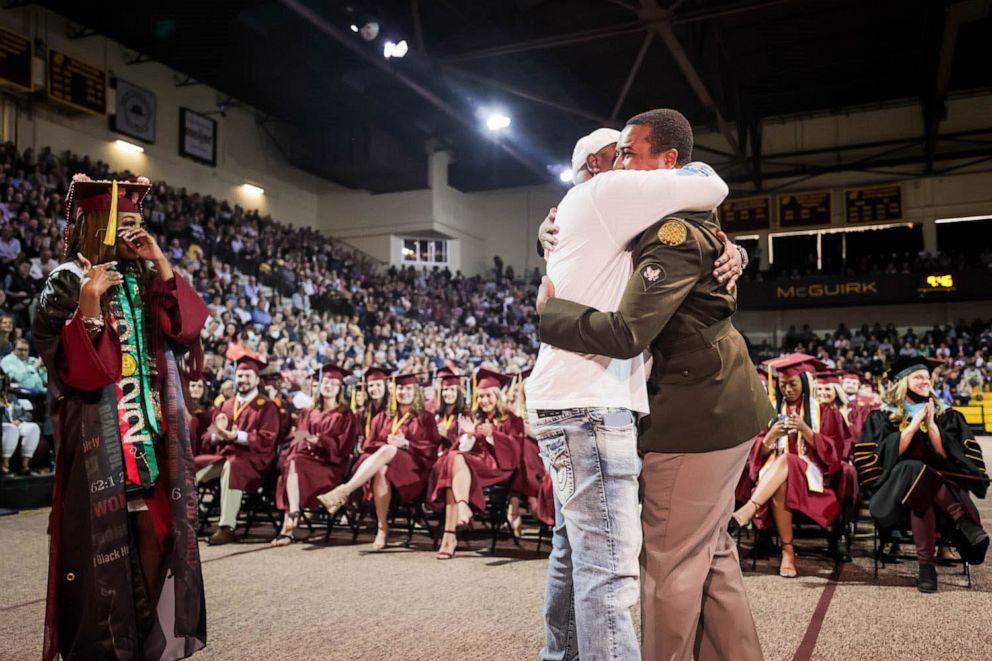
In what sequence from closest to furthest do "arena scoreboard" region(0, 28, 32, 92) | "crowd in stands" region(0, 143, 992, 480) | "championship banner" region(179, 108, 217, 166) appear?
"crowd in stands" region(0, 143, 992, 480) → "arena scoreboard" region(0, 28, 32, 92) → "championship banner" region(179, 108, 217, 166)

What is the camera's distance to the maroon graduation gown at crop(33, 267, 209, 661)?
7.86 feet

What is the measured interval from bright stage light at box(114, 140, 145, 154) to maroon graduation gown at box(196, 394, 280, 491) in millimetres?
15299

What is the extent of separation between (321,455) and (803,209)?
74.9ft

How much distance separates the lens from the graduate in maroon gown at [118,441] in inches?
94.8

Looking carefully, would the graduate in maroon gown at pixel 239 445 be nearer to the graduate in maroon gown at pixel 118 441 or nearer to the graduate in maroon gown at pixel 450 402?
the graduate in maroon gown at pixel 450 402

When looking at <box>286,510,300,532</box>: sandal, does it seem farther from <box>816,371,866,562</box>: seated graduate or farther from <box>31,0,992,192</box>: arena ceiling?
<box>31,0,992,192</box>: arena ceiling

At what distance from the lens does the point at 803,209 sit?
82.6ft

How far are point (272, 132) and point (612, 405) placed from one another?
24381 mm

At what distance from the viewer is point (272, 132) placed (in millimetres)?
24156

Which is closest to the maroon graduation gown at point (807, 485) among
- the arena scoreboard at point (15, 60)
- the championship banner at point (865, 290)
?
the arena scoreboard at point (15, 60)

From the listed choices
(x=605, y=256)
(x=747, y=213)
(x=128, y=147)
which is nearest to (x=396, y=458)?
(x=605, y=256)

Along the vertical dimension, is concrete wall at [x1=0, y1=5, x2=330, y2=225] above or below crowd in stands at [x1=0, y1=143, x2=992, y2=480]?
above

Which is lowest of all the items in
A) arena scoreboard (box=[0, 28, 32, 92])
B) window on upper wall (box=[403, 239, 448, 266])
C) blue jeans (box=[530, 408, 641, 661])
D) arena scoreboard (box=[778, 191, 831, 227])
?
blue jeans (box=[530, 408, 641, 661])

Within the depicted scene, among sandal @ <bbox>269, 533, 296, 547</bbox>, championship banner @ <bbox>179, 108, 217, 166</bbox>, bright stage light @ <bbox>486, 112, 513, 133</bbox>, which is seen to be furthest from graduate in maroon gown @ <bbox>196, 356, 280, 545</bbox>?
championship banner @ <bbox>179, 108, 217, 166</bbox>
